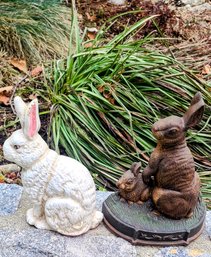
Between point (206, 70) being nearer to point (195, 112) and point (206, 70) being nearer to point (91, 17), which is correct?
point (91, 17)

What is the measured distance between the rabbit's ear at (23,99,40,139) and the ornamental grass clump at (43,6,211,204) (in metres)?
1.06

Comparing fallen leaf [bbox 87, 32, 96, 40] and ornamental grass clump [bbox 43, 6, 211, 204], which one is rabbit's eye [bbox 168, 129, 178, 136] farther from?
fallen leaf [bbox 87, 32, 96, 40]

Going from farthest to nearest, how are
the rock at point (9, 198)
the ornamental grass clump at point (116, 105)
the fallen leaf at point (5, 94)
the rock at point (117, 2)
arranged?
the rock at point (117, 2) → the fallen leaf at point (5, 94) → the ornamental grass clump at point (116, 105) → the rock at point (9, 198)

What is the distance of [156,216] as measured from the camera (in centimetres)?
220

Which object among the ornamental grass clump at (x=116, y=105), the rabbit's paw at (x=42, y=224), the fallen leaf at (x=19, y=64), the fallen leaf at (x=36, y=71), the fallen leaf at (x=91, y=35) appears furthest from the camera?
the fallen leaf at (x=91, y=35)

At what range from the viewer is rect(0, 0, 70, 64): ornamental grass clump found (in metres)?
4.23

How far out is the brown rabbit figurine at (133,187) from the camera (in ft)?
7.23

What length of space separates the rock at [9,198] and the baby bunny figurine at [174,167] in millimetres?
628

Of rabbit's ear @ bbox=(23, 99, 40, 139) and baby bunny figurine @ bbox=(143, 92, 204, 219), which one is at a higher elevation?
rabbit's ear @ bbox=(23, 99, 40, 139)

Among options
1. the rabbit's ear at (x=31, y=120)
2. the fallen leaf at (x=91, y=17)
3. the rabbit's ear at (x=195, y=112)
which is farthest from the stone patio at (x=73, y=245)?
the fallen leaf at (x=91, y=17)

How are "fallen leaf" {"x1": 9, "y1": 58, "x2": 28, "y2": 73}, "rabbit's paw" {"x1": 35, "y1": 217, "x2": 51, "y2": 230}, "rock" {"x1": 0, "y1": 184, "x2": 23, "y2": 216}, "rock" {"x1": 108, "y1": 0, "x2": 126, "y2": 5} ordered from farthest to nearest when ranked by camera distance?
1. "rock" {"x1": 108, "y1": 0, "x2": 126, "y2": 5}
2. "fallen leaf" {"x1": 9, "y1": 58, "x2": 28, "y2": 73}
3. "rock" {"x1": 0, "y1": 184, "x2": 23, "y2": 216}
4. "rabbit's paw" {"x1": 35, "y1": 217, "x2": 51, "y2": 230}

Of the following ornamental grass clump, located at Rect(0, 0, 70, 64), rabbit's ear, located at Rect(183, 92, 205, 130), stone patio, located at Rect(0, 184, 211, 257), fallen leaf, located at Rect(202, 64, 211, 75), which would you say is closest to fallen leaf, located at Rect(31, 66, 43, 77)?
ornamental grass clump, located at Rect(0, 0, 70, 64)

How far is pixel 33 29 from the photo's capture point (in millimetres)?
4387

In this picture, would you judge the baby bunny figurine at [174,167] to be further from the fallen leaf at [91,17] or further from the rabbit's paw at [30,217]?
the fallen leaf at [91,17]
